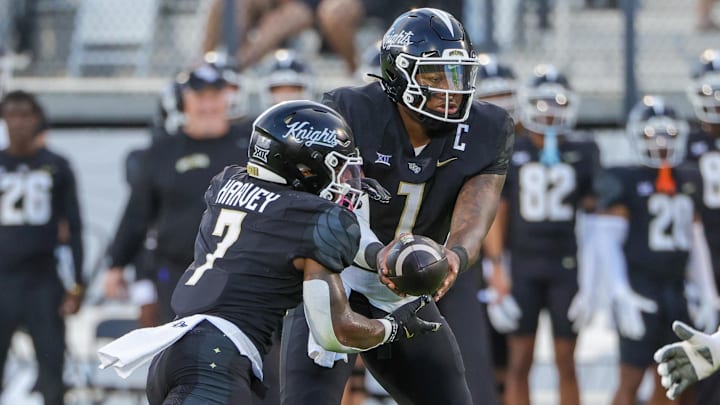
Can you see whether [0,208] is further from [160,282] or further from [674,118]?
[674,118]

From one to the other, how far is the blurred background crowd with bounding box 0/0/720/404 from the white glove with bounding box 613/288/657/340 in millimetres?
1349

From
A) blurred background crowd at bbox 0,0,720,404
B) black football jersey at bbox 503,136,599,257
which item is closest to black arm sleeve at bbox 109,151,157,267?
blurred background crowd at bbox 0,0,720,404

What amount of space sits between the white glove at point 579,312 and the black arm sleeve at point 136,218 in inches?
87.8

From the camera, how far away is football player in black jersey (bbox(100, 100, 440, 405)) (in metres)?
3.96

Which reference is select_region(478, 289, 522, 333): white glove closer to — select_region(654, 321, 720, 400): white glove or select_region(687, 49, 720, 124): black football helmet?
select_region(687, 49, 720, 124): black football helmet

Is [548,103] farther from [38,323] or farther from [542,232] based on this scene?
[38,323]

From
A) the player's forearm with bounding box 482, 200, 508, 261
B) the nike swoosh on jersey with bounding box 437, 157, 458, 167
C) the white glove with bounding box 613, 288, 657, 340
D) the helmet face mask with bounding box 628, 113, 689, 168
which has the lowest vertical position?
the white glove with bounding box 613, 288, 657, 340

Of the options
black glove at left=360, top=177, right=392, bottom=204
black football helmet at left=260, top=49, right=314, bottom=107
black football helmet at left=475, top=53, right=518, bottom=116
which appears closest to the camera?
black glove at left=360, top=177, right=392, bottom=204

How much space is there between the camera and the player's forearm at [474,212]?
4.47 metres

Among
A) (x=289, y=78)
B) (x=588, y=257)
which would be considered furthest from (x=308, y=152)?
(x=588, y=257)

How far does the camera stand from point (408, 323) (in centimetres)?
422

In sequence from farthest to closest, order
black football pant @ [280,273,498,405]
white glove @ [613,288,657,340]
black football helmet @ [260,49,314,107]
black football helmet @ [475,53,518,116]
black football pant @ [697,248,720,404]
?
black football helmet @ [260,49,314,107]
black football helmet @ [475,53,518,116]
white glove @ [613,288,657,340]
black football pant @ [697,248,720,404]
black football pant @ [280,273,498,405]

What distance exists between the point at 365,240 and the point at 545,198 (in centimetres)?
351

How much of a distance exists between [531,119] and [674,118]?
0.80 metres
